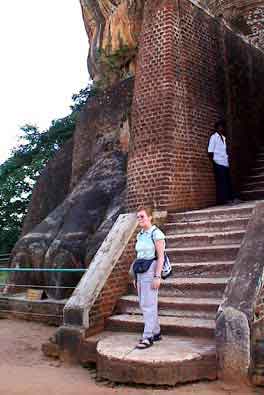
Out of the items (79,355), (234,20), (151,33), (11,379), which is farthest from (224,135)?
(234,20)

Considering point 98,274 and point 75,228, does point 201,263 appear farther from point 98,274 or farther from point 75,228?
point 75,228

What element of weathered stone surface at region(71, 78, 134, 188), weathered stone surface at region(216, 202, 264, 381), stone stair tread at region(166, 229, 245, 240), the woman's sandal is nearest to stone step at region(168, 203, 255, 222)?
stone stair tread at region(166, 229, 245, 240)

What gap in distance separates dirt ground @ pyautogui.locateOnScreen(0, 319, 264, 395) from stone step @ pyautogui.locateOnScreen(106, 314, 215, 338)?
25.3 inches

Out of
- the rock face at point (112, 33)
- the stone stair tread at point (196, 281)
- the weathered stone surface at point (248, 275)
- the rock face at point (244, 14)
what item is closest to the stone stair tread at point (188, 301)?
the stone stair tread at point (196, 281)

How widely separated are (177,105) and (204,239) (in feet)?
7.98

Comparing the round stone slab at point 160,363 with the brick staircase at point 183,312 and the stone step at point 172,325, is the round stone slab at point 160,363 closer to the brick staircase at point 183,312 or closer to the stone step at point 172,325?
the brick staircase at point 183,312

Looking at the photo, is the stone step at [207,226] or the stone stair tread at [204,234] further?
the stone step at [207,226]

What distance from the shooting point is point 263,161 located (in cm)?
983

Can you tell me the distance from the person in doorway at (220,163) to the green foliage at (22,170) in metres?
16.0

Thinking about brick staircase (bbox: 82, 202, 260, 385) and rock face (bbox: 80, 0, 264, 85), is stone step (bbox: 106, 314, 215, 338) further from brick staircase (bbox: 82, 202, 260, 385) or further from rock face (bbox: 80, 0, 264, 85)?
rock face (bbox: 80, 0, 264, 85)

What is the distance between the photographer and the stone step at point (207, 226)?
6.56 m

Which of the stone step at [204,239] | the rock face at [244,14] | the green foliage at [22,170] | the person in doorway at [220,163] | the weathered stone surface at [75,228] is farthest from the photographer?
the green foliage at [22,170]

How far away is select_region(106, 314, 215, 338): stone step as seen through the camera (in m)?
5.09

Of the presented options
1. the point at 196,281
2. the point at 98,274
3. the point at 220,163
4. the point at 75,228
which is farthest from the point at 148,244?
the point at 75,228
